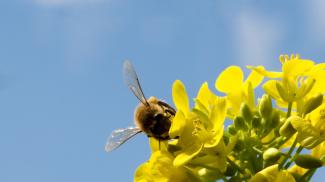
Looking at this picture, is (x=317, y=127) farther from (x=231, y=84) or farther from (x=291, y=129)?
(x=231, y=84)

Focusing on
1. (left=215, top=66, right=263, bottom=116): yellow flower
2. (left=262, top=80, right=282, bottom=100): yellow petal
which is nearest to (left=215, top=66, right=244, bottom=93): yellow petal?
(left=215, top=66, right=263, bottom=116): yellow flower

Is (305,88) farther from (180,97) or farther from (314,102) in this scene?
(180,97)

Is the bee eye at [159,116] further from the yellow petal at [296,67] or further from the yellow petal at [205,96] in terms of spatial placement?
the yellow petal at [296,67]

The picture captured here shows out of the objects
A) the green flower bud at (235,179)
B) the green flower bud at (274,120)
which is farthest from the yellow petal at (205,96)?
the green flower bud at (235,179)

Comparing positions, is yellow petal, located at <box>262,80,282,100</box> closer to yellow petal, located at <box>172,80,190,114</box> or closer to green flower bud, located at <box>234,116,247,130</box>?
green flower bud, located at <box>234,116,247,130</box>

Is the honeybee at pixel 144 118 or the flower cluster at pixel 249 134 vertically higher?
the honeybee at pixel 144 118

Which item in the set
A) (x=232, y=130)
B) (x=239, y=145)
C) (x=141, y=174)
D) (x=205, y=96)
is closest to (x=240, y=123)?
(x=232, y=130)
